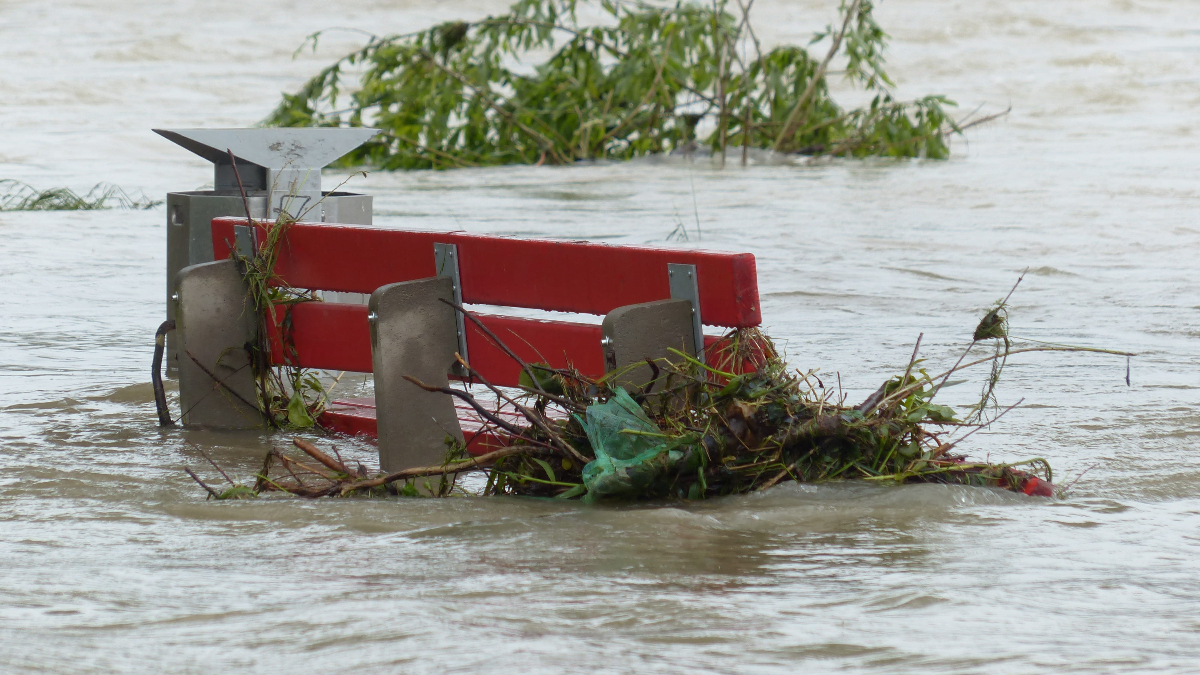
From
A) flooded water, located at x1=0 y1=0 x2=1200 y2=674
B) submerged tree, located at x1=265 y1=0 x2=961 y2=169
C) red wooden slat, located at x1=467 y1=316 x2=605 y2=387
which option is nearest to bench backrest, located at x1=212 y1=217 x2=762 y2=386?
red wooden slat, located at x1=467 y1=316 x2=605 y2=387

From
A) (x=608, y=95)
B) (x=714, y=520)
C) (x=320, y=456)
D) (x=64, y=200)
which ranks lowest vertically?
(x=714, y=520)

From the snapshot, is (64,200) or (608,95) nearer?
(64,200)

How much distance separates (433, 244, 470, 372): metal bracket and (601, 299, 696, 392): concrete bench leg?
679mm

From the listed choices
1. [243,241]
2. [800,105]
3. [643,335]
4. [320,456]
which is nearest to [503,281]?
[643,335]

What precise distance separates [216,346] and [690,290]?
1979mm

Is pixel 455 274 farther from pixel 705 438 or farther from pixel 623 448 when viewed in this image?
pixel 705 438

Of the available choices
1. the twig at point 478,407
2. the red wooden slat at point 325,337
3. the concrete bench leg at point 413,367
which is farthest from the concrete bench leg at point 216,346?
the twig at point 478,407

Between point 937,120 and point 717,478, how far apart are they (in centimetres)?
1234

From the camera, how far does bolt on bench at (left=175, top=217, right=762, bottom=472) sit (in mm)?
3865

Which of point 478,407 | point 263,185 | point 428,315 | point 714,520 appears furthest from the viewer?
point 263,185

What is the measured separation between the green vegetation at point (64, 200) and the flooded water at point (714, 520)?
36cm

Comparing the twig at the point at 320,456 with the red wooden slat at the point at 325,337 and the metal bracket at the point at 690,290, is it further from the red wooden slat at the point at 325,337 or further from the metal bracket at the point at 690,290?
the metal bracket at the point at 690,290

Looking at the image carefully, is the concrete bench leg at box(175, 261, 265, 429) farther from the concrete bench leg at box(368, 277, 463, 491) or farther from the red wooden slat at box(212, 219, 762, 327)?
the concrete bench leg at box(368, 277, 463, 491)

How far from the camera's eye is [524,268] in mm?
4227
